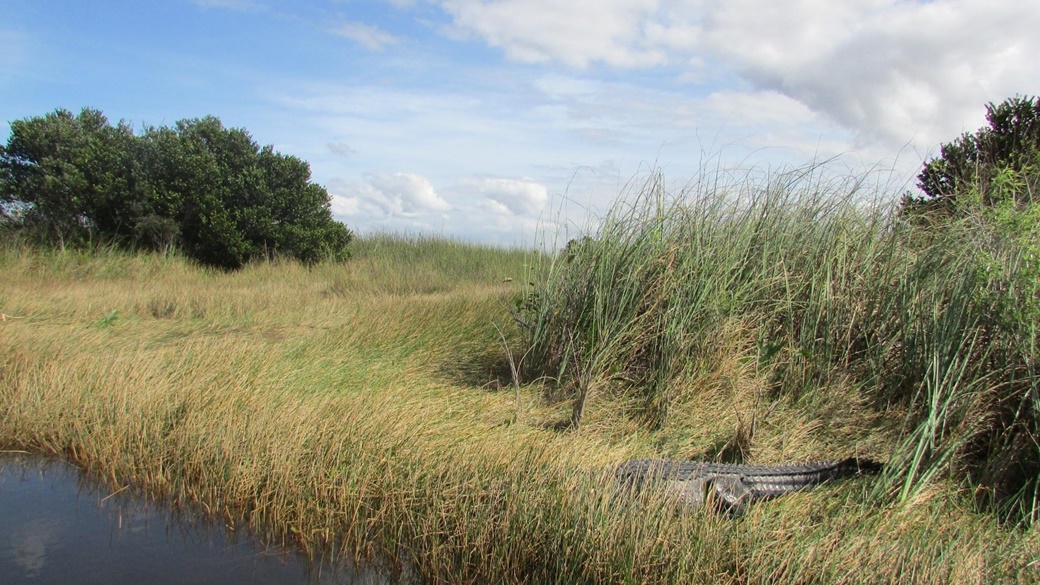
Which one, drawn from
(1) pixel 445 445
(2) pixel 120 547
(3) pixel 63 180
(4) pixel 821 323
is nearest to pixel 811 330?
(4) pixel 821 323

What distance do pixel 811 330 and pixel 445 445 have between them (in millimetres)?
2821

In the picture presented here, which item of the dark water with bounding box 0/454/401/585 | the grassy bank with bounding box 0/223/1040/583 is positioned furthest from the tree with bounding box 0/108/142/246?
the dark water with bounding box 0/454/401/585

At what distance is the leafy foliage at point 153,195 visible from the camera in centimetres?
1353

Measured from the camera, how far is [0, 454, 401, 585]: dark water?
146 inches

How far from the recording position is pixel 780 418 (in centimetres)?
510

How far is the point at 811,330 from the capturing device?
18.2 feet

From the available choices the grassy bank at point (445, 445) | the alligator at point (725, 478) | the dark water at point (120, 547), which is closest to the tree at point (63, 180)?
the grassy bank at point (445, 445)

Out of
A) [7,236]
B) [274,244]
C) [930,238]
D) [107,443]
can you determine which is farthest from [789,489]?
[7,236]

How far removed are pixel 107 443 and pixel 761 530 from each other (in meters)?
3.93

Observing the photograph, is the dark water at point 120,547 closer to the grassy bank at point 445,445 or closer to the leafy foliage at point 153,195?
Answer: the grassy bank at point 445,445

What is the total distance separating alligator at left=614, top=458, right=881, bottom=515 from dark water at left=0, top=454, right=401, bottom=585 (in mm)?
1326

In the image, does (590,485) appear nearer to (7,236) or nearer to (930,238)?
(930,238)

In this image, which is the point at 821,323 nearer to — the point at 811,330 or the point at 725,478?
the point at 811,330

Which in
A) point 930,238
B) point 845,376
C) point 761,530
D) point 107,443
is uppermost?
point 930,238
